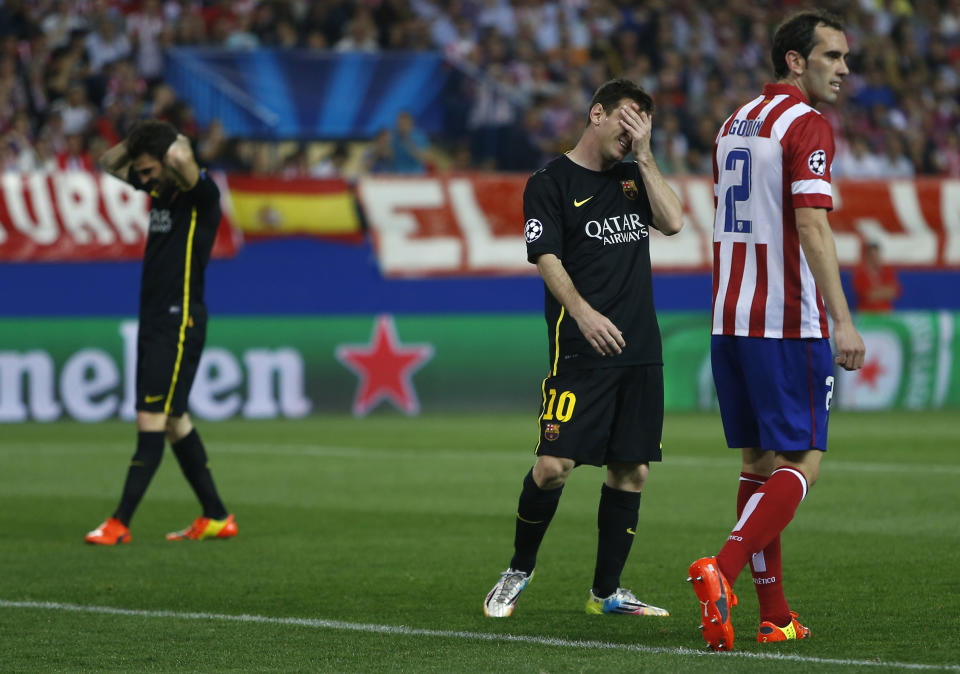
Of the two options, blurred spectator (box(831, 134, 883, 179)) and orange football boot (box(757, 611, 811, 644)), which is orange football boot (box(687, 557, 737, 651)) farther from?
blurred spectator (box(831, 134, 883, 179))

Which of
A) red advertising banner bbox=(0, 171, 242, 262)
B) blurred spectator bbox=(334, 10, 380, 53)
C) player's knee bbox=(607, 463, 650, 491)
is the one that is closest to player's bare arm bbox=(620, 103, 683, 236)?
player's knee bbox=(607, 463, 650, 491)

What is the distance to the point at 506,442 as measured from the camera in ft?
49.6

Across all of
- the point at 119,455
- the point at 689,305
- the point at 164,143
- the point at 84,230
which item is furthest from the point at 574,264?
the point at 689,305

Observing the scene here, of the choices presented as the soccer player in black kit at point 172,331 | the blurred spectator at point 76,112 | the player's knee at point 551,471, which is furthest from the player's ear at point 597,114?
the blurred spectator at point 76,112

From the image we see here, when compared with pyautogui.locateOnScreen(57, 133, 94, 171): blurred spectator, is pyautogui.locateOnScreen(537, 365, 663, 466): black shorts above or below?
below

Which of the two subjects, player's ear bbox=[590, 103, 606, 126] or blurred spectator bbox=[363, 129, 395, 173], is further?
blurred spectator bbox=[363, 129, 395, 173]

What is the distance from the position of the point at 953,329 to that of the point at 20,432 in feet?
34.6

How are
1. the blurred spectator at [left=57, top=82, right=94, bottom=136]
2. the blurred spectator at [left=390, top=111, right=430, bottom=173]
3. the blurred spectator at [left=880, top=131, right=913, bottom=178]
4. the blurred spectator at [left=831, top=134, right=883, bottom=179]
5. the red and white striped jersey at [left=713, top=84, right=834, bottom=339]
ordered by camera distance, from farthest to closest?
the blurred spectator at [left=880, top=131, right=913, bottom=178] < the blurred spectator at [left=831, top=134, right=883, bottom=179] < the blurred spectator at [left=390, top=111, right=430, bottom=173] < the blurred spectator at [left=57, top=82, right=94, bottom=136] < the red and white striped jersey at [left=713, top=84, right=834, bottom=339]

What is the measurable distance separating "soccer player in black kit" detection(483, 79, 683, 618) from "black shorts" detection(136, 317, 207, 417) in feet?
10.7

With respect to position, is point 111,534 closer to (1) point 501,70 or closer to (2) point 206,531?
(2) point 206,531

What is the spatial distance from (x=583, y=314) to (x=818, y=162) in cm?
101

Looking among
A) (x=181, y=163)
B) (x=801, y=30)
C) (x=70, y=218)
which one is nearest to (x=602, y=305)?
(x=801, y=30)

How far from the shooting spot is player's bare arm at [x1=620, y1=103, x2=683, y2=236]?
6.04 m

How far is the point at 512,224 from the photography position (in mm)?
20750
